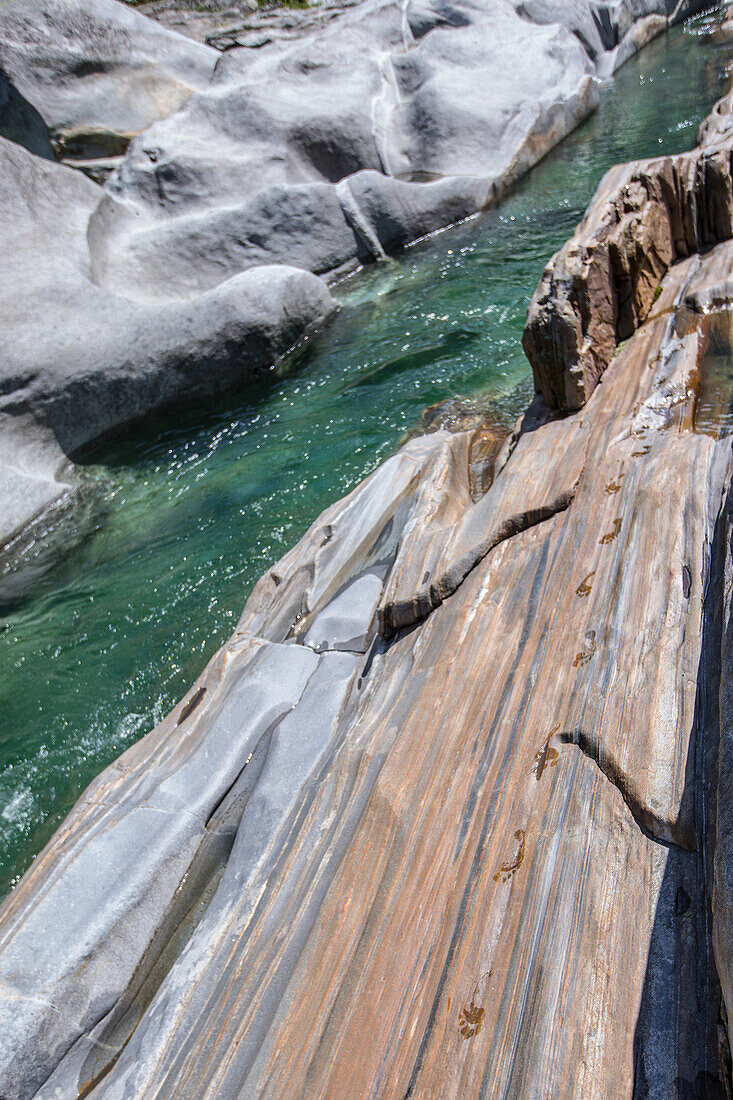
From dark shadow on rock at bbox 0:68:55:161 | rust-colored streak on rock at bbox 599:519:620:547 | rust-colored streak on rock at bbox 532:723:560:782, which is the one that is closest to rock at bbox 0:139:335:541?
dark shadow on rock at bbox 0:68:55:161

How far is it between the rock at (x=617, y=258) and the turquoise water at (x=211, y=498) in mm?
1498

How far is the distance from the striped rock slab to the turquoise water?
915 millimetres

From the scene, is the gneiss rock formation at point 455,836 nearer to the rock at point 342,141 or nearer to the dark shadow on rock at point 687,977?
the dark shadow on rock at point 687,977

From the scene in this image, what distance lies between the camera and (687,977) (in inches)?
64.7

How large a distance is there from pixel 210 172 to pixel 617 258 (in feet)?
28.0

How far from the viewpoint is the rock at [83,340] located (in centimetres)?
765

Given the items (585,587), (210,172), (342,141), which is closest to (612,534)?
(585,587)

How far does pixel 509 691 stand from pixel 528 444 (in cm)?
183

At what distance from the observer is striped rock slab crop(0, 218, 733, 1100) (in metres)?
1.75

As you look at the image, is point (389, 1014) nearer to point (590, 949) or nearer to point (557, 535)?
point (590, 949)

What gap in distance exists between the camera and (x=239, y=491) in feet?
22.0

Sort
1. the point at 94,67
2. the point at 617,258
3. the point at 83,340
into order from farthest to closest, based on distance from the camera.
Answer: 1. the point at 94,67
2. the point at 83,340
3. the point at 617,258

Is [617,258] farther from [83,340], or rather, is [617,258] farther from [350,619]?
Result: [83,340]

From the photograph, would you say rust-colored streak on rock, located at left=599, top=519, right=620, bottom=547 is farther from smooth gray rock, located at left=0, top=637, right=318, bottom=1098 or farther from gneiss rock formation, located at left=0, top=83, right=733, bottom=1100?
smooth gray rock, located at left=0, top=637, right=318, bottom=1098
